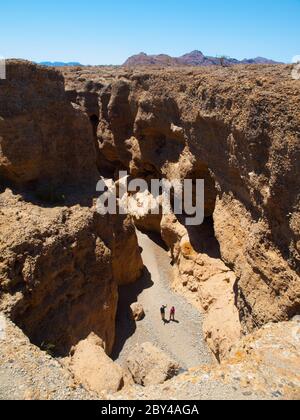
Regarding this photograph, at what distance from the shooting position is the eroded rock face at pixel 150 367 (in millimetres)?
10016

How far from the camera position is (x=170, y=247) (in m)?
18.4

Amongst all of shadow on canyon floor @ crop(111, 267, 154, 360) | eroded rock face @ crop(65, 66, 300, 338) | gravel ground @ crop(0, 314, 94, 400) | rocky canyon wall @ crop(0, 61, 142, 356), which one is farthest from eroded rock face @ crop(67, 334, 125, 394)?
eroded rock face @ crop(65, 66, 300, 338)

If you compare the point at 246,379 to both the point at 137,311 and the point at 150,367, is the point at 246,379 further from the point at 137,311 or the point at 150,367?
the point at 137,311

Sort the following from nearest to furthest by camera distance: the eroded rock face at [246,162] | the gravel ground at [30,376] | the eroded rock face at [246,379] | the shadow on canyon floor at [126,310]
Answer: the eroded rock face at [246,379] < the gravel ground at [30,376] < the eroded rock face at [246,162] < the shadow on canyon floor at [126,310]

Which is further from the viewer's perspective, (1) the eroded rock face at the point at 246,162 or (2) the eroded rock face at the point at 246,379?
(1) the eroded rock face at the point at 246,162

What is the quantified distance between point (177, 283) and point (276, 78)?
9.44 metres

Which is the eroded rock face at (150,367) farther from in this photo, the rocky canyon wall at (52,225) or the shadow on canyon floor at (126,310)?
the shadow on canyon floor at (126,310)

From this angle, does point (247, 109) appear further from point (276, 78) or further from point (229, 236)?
point (229, 236)

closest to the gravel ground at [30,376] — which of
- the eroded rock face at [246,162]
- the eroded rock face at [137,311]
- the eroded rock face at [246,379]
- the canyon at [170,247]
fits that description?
the canyon at [170,247]

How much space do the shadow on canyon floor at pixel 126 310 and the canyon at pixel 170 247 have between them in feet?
0.20

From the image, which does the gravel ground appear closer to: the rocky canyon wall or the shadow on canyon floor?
the rocky canyon wall

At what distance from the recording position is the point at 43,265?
423 inches

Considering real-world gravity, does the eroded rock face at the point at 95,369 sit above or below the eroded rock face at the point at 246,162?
below

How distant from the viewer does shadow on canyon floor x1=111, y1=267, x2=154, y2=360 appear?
43.6 ft
